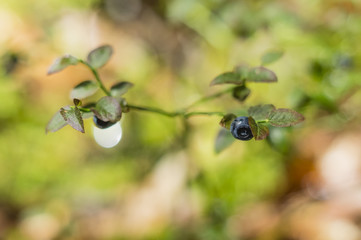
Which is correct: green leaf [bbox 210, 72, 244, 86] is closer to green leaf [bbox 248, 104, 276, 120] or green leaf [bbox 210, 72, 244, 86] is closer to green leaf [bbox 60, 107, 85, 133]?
Result: green leaf [bbox 248, 104, 276, 120]

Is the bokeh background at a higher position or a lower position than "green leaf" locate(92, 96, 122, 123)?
higher

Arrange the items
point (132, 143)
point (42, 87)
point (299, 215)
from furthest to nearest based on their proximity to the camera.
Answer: point (42, 87), point (132, 143), point (299, 215)

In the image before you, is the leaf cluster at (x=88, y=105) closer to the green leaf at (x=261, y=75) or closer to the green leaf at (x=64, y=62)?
the green leaf at (x=64, y=62)

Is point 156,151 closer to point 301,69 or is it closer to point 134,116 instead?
point 134,116

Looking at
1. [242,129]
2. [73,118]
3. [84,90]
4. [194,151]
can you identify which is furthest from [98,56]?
[194,151]

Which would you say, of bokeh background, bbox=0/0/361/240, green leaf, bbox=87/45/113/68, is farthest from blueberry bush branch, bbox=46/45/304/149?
bokeh background, bbox=0/0/361/240

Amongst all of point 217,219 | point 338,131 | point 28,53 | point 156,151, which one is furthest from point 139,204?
point 338,131

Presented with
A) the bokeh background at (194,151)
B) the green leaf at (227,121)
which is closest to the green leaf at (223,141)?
the green leaf at (227,121)
